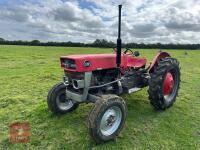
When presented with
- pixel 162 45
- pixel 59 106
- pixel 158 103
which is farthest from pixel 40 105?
pixel 162 45

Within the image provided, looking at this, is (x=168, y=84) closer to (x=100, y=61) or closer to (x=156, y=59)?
(x=156, y=59)

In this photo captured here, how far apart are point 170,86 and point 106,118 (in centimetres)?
230

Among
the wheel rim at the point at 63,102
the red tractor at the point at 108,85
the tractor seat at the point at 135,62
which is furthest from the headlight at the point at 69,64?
the tractor seat at the point at 135,62

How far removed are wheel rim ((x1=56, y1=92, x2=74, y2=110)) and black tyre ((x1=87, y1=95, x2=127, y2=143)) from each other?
1.47 meters

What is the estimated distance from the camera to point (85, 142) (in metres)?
4.41

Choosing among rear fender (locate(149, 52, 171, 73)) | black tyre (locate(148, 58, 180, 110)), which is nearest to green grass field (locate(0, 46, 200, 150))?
black tyre (locate(148, 58, 180, 110))

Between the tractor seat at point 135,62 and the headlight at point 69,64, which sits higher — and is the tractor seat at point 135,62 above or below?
below

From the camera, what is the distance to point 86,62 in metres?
4.62

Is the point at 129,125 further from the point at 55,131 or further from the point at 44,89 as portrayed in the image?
the point at 44,89

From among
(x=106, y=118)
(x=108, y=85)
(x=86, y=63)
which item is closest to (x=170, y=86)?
(x=108, y=85)

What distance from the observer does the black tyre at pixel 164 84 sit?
5.38 m

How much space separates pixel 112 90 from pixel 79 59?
1.23 meters

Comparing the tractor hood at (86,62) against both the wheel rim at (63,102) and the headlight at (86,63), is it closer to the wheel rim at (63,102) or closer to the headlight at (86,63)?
the headlight at (86,63)

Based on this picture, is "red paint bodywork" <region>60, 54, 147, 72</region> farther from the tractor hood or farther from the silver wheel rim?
the silver wheel rim
